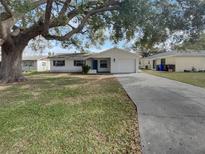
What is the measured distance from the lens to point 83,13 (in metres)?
17.9

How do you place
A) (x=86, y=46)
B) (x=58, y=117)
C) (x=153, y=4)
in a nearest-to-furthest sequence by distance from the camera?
1. (x=58, y=117)
2. (x=153, y=4)
3. (x=86, y=46)

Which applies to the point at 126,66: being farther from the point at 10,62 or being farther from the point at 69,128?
the point at 69,128

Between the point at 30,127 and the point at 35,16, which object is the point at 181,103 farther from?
the point at 35,16

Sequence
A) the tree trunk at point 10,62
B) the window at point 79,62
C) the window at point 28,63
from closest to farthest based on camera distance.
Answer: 1. the tree trunk at point 10,62
2. the window at point 79,62
3. the window at point 28,63

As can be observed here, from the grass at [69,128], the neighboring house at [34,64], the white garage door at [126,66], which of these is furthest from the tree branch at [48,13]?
the neighboring house at [34,64]

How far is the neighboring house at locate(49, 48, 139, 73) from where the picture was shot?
3400 centimetres

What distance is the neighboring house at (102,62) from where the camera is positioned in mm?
34000

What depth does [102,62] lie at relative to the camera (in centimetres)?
3625

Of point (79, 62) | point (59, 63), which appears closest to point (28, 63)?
point (59, 63)

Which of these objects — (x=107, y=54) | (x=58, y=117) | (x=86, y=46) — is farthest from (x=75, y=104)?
(x=107, y=54)

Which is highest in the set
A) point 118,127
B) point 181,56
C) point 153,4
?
point 153,4

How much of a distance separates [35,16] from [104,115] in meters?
14.4

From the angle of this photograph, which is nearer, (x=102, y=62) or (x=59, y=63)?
(x=102, y=62)

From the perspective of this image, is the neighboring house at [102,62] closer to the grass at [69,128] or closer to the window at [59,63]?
the window at [59,63]
